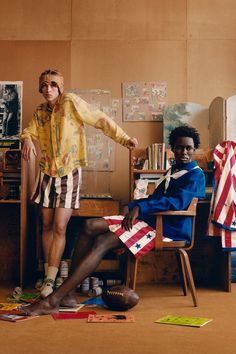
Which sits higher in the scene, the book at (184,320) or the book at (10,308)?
the book at (184,320)

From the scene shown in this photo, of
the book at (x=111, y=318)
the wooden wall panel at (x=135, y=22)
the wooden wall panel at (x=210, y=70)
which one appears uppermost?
the wooden wall panel at (x=135, y=22)

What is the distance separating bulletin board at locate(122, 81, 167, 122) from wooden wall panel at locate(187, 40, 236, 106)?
0.28 metres

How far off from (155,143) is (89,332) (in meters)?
2.72

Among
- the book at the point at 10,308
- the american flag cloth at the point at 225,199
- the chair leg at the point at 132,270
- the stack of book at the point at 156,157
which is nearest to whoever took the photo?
the book at the point at 10,308

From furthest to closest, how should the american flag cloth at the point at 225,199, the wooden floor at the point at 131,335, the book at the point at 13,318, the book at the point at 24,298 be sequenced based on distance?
the american flag cloth at the point at 225,199 < the book at the point at 24,298 < the book at the point at 13,318 < the wooden floor at the point at 131,335

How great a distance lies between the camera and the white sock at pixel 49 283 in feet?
13.2

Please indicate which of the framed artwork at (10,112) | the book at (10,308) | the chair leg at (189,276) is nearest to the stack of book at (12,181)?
the framed artwork at (10,112)

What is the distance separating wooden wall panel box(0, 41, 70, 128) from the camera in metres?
5.55

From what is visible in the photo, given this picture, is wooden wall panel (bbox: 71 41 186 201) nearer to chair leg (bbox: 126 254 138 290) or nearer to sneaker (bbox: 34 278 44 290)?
sneaker (bbox: 34 278 44 290)

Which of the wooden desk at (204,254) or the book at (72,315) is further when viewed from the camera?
the wooden desk at (204,254)

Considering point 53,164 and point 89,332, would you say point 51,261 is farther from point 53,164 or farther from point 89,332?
point 89,332

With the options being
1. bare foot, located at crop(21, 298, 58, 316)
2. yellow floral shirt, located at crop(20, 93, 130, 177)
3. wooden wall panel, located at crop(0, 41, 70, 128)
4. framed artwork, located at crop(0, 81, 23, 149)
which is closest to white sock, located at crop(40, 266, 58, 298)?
bare foot, located at crop(21, 298, 58, 316)

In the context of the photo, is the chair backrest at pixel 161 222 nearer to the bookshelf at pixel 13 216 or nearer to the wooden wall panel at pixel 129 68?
the bookshelf at pixel 13 216

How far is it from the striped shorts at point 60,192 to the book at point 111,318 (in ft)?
3.62
